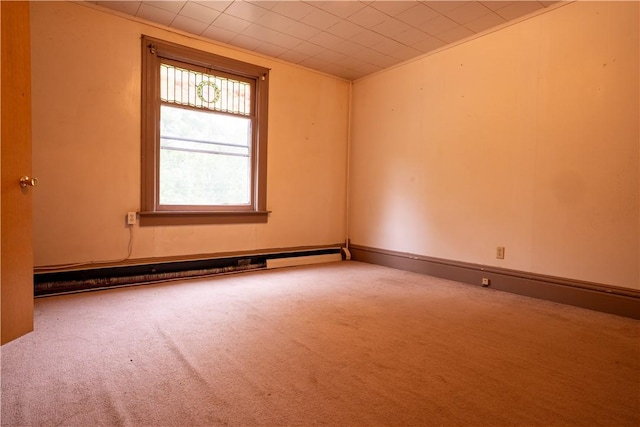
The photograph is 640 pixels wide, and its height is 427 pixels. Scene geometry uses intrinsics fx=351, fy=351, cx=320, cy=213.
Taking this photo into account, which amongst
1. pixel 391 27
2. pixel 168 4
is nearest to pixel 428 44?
pixel 391 27

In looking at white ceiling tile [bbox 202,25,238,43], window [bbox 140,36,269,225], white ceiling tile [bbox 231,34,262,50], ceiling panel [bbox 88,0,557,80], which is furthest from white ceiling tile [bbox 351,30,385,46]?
white ceiling tile [bbox 202,25,238,43]

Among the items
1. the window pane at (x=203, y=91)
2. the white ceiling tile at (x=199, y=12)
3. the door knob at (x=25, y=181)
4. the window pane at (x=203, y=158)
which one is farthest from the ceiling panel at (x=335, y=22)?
the door knob at (x=25, y=181)

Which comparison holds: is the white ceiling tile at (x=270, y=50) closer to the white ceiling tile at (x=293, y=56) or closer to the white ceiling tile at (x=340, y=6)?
Result: the white ceiling tile at (x=293, y=56)

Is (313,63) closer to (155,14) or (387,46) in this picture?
(387,46)

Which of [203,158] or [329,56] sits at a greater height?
[329,56]

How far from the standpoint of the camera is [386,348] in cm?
206

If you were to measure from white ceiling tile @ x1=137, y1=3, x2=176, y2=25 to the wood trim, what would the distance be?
12.0 feet

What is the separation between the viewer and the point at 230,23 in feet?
11.8

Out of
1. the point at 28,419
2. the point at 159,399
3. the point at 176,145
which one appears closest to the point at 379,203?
the point at 176,145

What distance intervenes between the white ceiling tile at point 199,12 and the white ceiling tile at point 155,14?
0.15 meters

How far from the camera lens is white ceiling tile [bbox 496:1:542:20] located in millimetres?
3105

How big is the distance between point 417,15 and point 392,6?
0.30 metres

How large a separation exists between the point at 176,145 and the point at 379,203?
2.66m

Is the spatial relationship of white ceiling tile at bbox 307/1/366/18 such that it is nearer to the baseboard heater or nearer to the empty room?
the empty room
